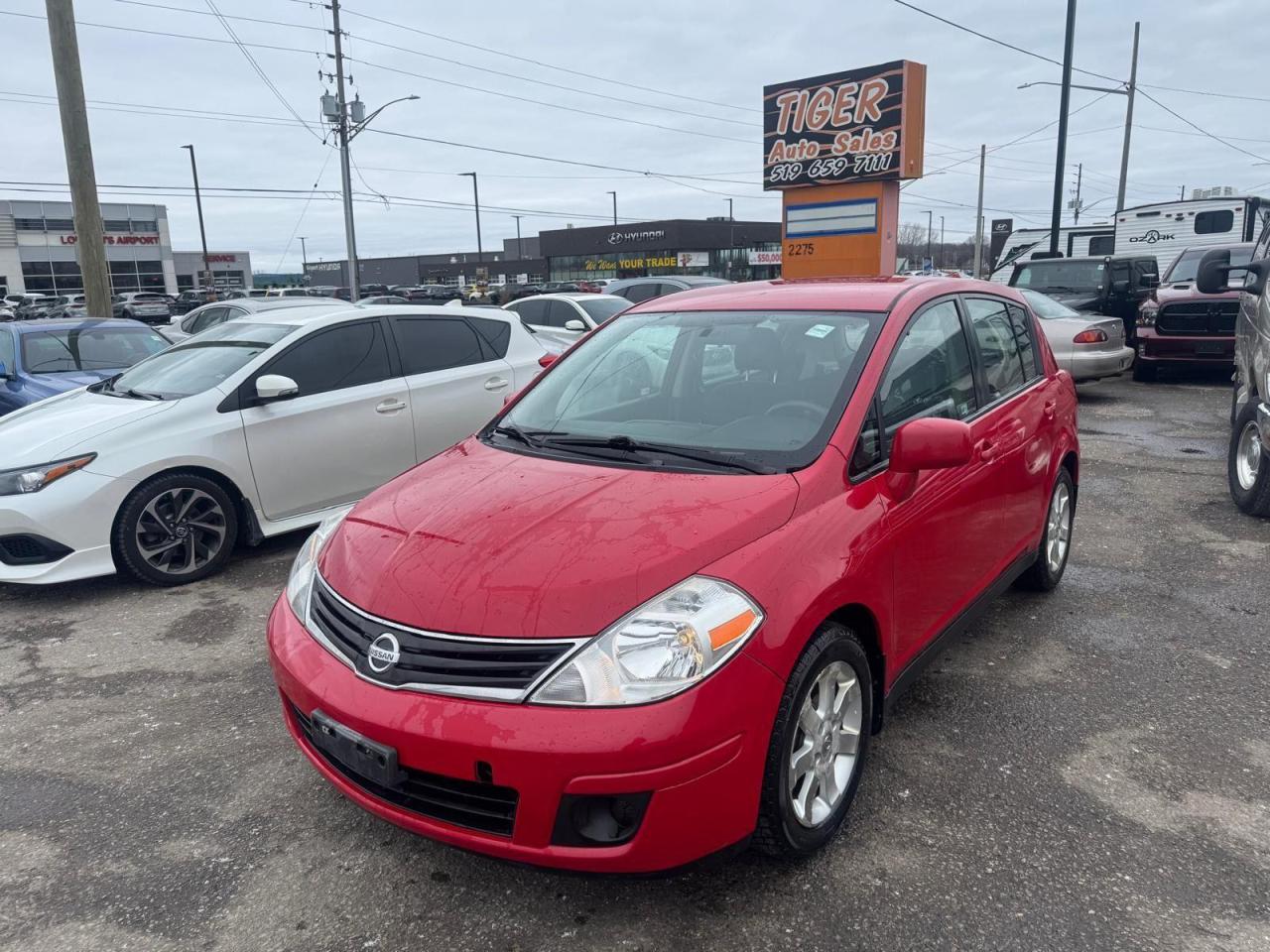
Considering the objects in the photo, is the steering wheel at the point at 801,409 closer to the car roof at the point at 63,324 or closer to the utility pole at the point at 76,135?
the car roof at the point at 63,324

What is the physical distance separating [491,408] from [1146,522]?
185 inches

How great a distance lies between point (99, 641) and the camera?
14.7 feet

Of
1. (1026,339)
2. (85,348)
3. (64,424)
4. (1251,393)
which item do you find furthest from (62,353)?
(1251,393)

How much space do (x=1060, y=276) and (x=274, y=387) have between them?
12.6m

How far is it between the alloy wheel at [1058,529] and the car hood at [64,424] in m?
4.95

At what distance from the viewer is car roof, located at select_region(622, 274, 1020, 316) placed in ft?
11.3

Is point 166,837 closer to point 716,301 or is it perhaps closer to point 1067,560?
Result: point 716,301

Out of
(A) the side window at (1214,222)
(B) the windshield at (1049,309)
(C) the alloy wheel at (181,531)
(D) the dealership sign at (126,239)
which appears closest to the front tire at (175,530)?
(C) the alloy wheel at (181,531)

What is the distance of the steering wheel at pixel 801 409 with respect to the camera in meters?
2.97

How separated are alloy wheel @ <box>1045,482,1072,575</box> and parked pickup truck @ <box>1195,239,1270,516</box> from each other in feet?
5.52

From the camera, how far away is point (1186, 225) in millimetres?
19359

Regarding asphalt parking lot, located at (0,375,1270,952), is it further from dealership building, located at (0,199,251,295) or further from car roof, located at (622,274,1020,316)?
dealership building, located at (0,199,251,295)

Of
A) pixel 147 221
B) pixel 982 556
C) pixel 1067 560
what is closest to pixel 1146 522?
pixel 1067 560

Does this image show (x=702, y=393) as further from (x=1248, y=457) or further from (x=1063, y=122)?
(x=1063, y=122)
